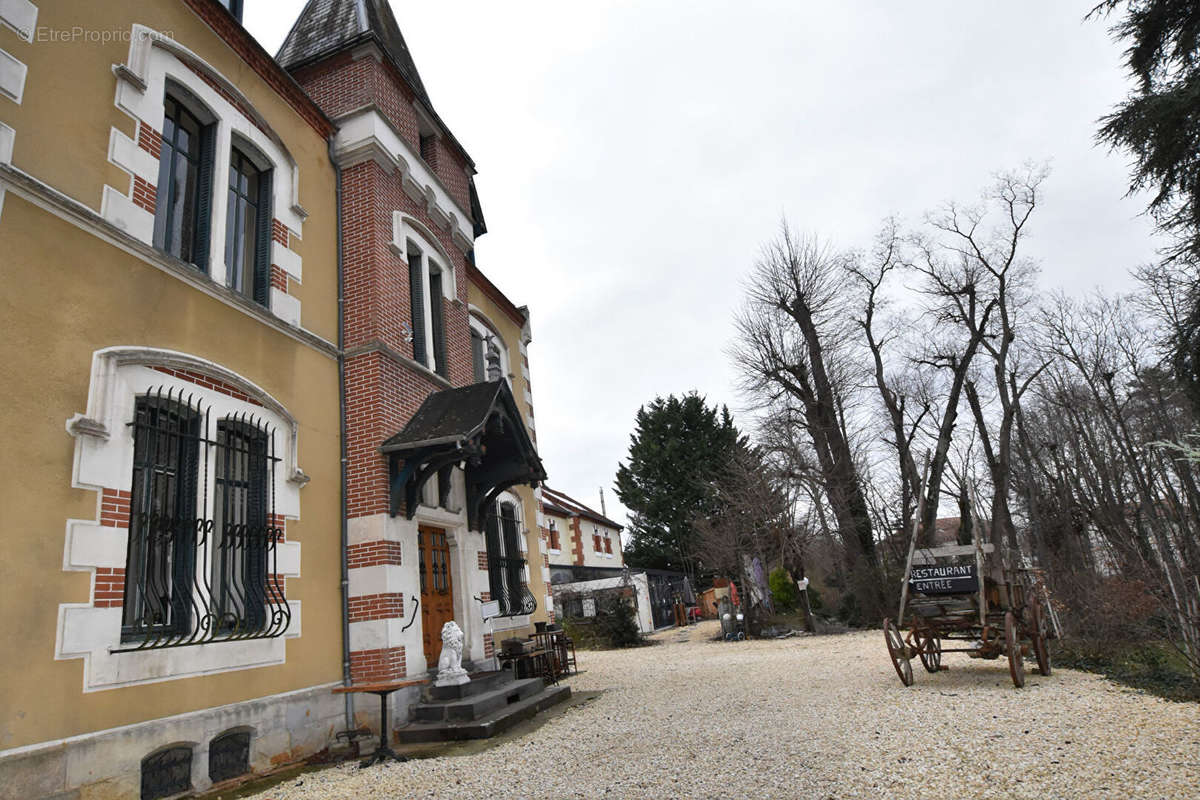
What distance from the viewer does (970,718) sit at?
6.52 meters

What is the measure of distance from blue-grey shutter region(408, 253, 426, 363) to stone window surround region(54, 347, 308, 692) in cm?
368

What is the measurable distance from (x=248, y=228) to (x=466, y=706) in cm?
605

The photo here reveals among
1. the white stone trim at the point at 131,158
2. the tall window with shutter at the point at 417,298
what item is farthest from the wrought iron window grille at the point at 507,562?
the white stone trim at the point at 131,158

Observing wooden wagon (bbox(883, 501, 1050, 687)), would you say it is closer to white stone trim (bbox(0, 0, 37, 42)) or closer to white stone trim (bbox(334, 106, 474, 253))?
white stone trim (bbox(334, 106, 474, 253))

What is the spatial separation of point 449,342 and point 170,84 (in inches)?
200

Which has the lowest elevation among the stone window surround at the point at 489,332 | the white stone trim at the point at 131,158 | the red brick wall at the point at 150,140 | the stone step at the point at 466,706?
the stone step at the point at 466,706

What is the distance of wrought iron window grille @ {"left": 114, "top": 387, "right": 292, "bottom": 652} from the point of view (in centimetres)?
540

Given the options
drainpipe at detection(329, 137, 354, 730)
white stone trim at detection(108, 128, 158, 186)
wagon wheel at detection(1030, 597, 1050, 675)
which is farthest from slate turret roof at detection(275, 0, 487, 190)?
wagon wheel at detection(1030, 597, 1050, 675)

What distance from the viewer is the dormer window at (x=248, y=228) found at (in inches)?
294

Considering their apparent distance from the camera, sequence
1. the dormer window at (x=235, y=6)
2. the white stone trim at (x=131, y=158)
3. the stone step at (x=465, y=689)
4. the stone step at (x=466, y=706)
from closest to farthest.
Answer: the white stone trim at (x=131, y=158)
the stone step at (x=466, y=706)
the stone step at (x=465, y=689)
the dormer window at (x=235, y=6)

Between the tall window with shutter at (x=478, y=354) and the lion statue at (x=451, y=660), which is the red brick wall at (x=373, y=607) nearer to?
the lion statue at (x=451, y=660)

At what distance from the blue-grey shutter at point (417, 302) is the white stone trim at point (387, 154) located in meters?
1.02

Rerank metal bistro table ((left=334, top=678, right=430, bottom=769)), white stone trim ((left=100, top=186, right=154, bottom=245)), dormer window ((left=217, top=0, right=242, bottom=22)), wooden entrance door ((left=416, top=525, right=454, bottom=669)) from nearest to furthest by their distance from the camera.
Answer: white stone trim ((left=100, top=186, right=154, bottom=245)) → metal bistro table ((left=334, top=678, right=430, bottom=769)) → dormer window ((left=217, top=0, right=242, bottom=22)) → wooden entrance door ((left=416, top=525, right=454, bottom=669))

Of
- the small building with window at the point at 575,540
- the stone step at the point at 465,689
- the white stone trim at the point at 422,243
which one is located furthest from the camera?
the small building with window at the point at 575,540
